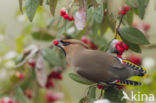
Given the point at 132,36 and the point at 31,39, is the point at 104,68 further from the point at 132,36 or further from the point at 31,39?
the point at 31,39

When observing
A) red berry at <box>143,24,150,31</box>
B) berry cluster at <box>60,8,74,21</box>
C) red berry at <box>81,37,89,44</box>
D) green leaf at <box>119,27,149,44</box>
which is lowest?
red berry at <box>143,24,150,31</box>

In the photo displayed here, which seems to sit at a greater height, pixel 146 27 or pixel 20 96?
pixel 146 27

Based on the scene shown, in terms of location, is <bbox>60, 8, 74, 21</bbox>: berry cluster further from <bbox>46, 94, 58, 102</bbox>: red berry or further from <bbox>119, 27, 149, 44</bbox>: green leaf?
<bbox>46, 94, 58, 102</bbox>: red berry

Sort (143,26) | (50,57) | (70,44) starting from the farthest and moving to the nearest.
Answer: (143,26) < (50,57) < (70,44)

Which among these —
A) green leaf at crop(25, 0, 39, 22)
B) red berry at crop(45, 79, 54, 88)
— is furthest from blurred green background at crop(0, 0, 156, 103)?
green leaf at crop(25, 0, 39, 22)

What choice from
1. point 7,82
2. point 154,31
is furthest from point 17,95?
point 154,31

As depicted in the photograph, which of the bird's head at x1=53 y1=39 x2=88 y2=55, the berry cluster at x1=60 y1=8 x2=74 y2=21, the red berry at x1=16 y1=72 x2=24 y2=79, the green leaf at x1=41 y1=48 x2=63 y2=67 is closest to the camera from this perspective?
the bird's head at x1=53 y1=39 x2=88 y2=55

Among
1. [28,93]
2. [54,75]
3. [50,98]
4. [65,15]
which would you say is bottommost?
[50,98]

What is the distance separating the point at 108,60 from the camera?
0.91 metres

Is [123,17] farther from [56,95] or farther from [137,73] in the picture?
[56,95]

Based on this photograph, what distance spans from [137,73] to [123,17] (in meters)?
0.36

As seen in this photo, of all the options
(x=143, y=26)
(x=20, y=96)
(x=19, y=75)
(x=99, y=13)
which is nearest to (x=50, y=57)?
(x=20, y=96)

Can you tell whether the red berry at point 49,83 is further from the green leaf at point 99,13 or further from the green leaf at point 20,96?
the green leaf at point 99,13

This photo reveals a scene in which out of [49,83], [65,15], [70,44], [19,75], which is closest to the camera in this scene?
[70,44]
